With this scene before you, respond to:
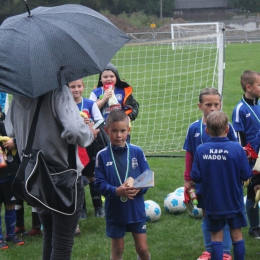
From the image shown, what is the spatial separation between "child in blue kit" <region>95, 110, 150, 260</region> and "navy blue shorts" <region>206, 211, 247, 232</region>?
57cm

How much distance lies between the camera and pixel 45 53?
396 cm

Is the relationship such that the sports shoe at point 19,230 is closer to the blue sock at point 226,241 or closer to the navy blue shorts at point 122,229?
the navy blue shorts at point 122,229

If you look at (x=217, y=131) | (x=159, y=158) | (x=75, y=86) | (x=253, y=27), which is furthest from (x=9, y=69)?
(x=253, y=27)

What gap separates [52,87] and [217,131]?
160cm

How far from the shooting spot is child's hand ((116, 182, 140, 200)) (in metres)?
4.70

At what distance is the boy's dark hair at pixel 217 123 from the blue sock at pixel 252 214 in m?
1.45

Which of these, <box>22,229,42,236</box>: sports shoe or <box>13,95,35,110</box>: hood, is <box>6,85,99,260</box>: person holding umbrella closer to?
<box>13,95,35,110</box>: hood

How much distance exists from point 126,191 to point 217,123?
3.01 ft

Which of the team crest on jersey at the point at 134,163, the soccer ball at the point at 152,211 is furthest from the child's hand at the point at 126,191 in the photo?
the soccer ball at the point at 152,211

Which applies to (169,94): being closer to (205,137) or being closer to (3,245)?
(3,245)

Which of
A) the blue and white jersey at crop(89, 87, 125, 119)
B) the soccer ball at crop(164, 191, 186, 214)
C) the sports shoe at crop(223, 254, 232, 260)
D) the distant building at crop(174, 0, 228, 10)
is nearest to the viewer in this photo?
the sports shoe at crop(223, 254, 232, 260)

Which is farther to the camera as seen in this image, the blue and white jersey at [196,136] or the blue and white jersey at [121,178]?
the blue and white jersey at [196,136]

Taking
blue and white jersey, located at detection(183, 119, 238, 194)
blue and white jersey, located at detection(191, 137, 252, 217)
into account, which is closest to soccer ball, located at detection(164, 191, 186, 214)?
blue and white jersey, located at detection(183, 119, 238, 194)

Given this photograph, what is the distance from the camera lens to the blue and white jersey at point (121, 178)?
16.1 feet
